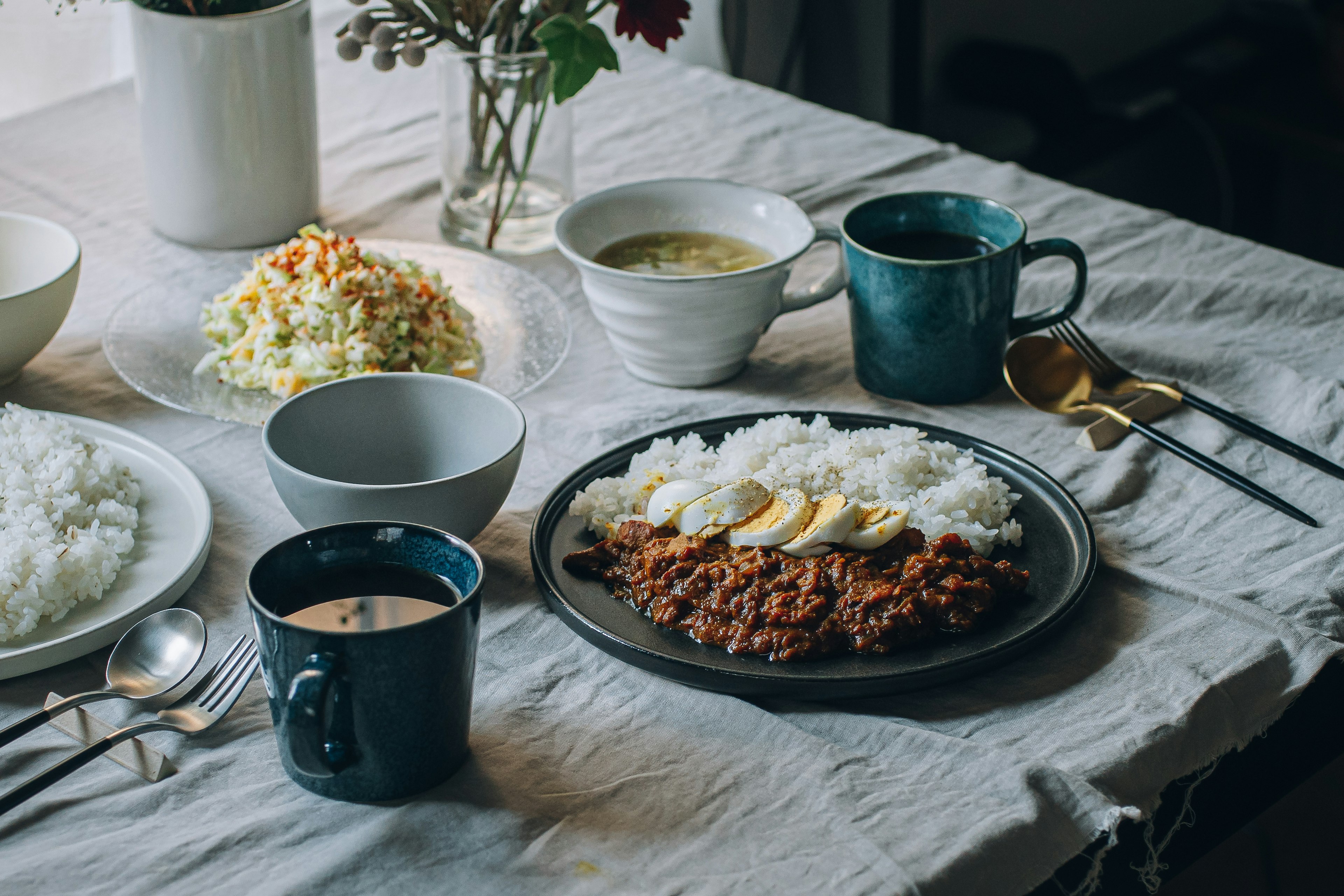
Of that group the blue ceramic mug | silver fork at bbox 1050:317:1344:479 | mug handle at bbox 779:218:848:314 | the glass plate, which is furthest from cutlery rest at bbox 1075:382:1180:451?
the blue ceramic mug

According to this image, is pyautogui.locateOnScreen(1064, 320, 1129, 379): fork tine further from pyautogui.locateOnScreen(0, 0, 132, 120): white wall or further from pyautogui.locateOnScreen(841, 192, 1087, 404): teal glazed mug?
pyautogui.locateOnScreen(0, 0, 132, 120): white wall

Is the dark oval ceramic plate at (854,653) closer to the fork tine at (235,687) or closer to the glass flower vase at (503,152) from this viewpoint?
the fork tine at (235,687)

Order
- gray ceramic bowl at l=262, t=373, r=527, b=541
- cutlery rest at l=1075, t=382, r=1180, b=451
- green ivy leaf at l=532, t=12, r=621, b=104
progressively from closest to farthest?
gray ceramic bowl at l=262, t=373, r=527, b=541 → cutlery rest at l=1075, t=382, r=1180, b=451 → green ivy leaf at l=532, t=12, r=621, b=104

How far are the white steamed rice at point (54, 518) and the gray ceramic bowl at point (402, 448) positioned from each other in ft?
0.39

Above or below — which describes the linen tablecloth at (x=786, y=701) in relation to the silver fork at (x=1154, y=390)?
below

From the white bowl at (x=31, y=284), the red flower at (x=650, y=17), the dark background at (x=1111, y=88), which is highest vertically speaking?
the red flower at (x=650, y=17)

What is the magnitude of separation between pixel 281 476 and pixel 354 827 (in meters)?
0.28

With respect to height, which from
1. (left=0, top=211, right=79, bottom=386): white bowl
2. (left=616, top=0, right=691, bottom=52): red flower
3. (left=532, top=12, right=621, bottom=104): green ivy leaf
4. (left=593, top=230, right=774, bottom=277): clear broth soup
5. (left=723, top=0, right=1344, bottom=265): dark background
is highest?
(left=616, top=0, right=691, bottom=52): red flower

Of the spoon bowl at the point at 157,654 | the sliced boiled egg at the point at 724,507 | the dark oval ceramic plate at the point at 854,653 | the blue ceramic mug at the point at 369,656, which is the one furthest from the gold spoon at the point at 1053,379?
the spoon bowl at the point at 157,654

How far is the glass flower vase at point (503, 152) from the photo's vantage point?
4.25 feet

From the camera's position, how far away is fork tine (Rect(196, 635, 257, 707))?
29.1 inches

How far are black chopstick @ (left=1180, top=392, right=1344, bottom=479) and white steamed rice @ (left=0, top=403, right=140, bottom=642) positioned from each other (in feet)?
2.93

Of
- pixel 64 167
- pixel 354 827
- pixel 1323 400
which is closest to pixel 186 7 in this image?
pixel 64 167

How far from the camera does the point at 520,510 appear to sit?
0.98m
